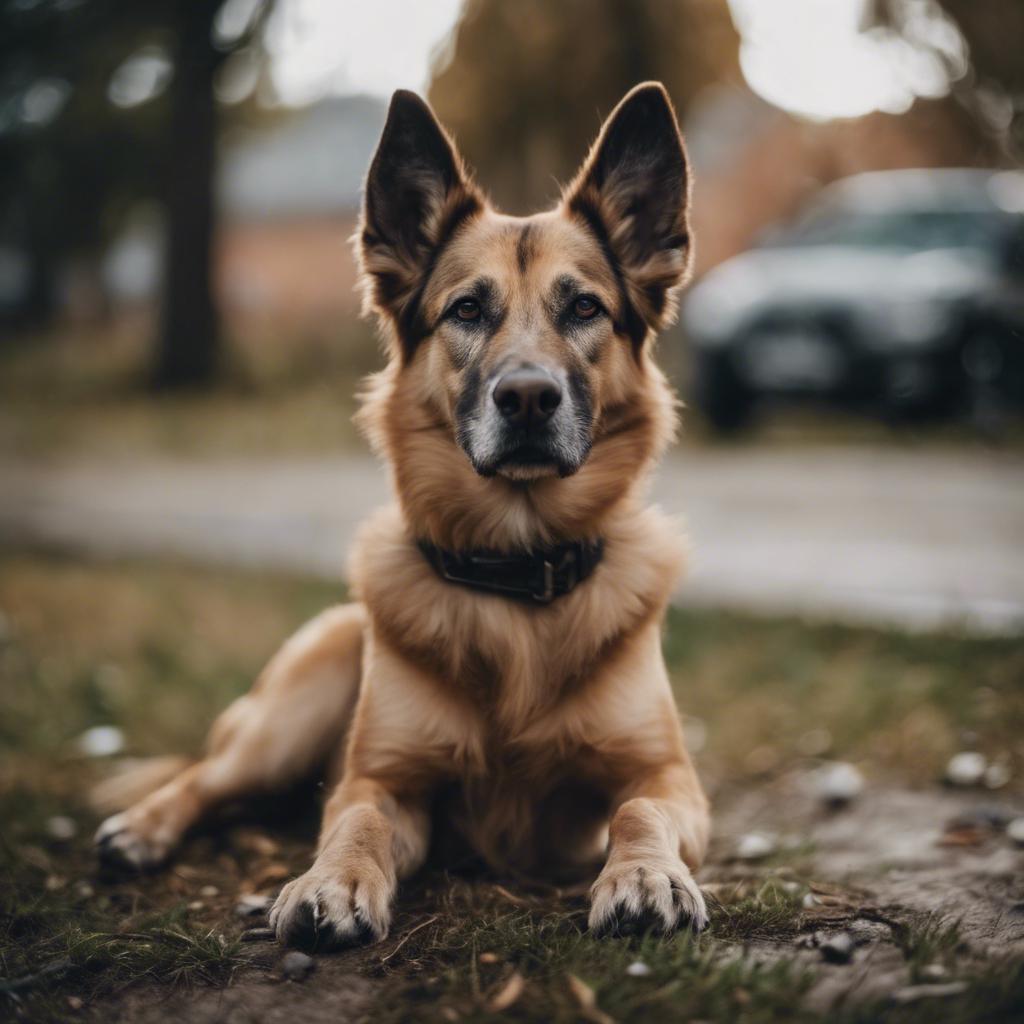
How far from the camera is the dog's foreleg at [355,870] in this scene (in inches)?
95.0

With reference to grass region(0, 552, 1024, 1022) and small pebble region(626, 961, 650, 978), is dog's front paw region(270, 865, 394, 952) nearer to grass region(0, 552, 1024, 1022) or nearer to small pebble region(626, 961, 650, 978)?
grass region(0, 552, 1024, 1022)

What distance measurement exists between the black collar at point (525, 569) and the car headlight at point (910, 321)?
8242mm

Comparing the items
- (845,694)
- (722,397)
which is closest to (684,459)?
(722,397)

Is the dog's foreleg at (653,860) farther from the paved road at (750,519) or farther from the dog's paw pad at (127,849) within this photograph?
the paved road at (750,519)

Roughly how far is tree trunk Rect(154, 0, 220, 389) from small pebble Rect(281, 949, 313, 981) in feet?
47.2

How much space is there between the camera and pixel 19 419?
1538cm

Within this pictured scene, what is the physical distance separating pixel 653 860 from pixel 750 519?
220 inches

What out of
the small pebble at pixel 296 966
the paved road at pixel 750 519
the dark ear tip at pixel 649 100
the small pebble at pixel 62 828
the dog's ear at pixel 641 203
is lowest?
the paved road at pixel 750 519

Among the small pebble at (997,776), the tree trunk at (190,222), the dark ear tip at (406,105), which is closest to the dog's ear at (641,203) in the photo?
the dark ear tip at (406,105)

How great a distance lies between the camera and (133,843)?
3232 mm

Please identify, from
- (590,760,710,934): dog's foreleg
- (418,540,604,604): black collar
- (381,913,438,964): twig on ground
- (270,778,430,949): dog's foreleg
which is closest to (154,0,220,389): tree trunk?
(418,540,604,604): black collar

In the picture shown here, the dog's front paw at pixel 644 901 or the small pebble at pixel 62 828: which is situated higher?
the dog's front paw at pixel 644 901

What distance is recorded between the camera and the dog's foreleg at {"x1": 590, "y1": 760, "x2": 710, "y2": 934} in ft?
7.91

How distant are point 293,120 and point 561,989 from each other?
26646mm
